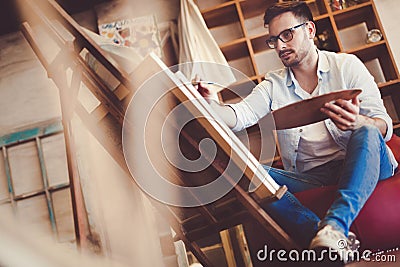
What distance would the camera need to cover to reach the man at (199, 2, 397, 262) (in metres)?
1.40

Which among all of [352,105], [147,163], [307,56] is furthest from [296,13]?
[147,163]

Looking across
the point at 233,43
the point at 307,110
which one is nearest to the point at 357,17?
the point at 233,43

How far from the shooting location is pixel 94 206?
285 cm

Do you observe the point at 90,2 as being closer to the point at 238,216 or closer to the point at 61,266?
the point at 238,216

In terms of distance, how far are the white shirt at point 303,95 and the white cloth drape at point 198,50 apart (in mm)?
793

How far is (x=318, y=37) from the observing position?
118 inches

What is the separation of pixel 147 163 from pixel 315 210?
668 millimetres

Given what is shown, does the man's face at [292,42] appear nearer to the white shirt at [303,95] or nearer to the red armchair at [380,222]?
the white shirt at [303,95]

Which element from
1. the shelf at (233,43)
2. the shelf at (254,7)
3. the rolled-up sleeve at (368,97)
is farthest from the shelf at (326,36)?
the rolled-up sleeve at (368,97)

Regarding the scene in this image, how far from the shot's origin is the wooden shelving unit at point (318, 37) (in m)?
2.88

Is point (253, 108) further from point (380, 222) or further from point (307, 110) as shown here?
point (380, 222)

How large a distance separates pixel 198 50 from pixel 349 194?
182 cm

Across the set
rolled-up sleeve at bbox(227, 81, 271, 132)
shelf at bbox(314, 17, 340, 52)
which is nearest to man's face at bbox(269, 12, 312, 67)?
rolled-up sleeve at bbox(227, 81, 271, 132)

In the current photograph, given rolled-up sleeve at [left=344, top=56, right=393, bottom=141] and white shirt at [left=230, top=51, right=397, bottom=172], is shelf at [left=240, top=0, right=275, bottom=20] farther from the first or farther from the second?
rolled-up sleeve at [left=344, top=56, right=393, bottom=141]
